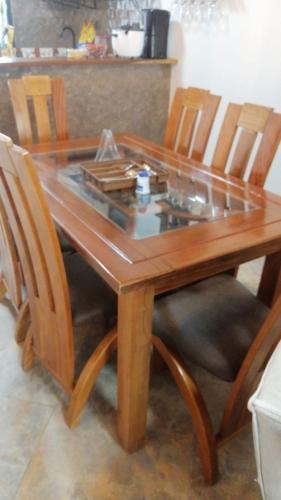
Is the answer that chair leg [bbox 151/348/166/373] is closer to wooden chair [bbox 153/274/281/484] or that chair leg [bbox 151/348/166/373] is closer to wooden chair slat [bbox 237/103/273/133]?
wooden chair [bbox 153/274/281/484]

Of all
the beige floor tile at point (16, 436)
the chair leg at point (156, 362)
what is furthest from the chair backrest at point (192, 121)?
the beige floor tile at point (16, 436)

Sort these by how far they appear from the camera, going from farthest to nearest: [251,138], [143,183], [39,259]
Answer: [251,138]
[143,183]
[39,259]

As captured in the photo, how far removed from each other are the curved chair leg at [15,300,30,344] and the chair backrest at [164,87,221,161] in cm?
114

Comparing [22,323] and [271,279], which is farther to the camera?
[22,323]

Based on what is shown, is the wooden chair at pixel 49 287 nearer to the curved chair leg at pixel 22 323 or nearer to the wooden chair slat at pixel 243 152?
the curved chair leg at pixel 22 323

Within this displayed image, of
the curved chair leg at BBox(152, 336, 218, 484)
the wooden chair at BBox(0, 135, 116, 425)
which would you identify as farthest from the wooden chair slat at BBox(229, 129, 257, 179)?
the curved chair leg at BBox(152, 336, 218, 484)

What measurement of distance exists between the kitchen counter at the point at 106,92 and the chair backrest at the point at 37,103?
32cm

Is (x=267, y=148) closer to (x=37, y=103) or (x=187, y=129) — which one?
(x=187, y=129)

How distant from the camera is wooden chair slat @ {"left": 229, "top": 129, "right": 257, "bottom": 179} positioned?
1.71m

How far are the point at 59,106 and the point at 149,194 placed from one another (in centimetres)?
99

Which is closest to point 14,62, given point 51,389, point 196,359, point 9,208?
point 9,208

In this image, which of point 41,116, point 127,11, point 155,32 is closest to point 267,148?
point 41,116

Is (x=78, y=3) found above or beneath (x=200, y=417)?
above

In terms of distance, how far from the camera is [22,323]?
168 centimetres
